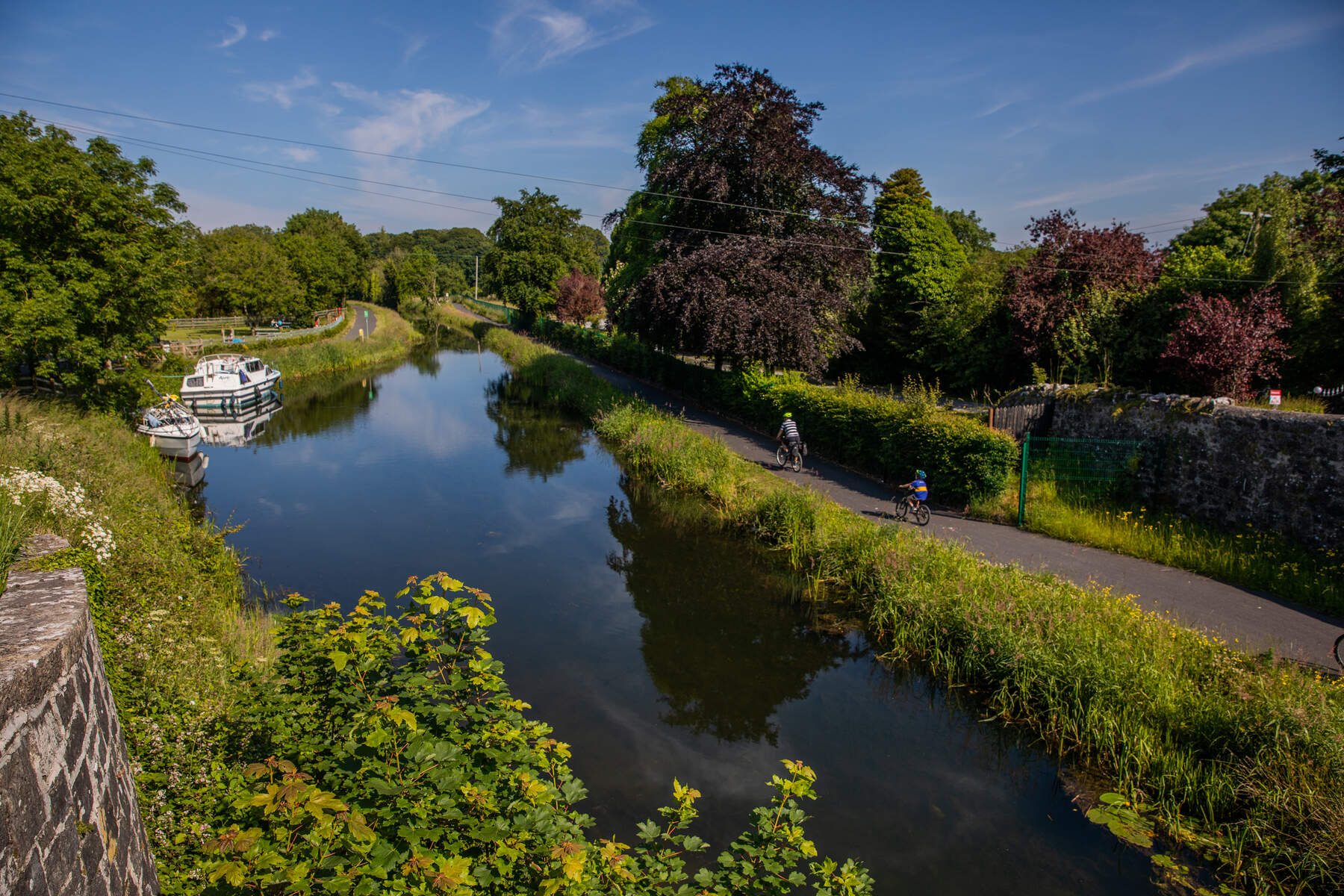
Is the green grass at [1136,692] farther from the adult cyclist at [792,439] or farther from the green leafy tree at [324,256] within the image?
the green leafy tree at [324,256]

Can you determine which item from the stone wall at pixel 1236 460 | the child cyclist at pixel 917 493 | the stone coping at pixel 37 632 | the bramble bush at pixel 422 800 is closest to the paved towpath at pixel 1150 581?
the child cyclist at pixel 917 493

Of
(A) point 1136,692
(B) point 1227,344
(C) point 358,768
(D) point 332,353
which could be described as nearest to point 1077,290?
(B) point 1227,344

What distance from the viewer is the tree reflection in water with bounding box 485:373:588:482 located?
18578 millimetres

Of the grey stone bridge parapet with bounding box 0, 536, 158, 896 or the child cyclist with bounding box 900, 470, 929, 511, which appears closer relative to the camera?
the grey stone bridge parapet with bounding box 0, 536, 158, 896

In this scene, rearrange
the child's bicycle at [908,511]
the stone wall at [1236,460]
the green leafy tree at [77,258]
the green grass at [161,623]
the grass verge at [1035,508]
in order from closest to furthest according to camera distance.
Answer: the green grass at [161,623] < the grass verge at [1035,508] < the stone wall at [1236,460] < the child's bicycle at [908,511] < the green leafy tree at [77,258]

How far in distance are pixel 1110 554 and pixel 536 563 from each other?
894 cm

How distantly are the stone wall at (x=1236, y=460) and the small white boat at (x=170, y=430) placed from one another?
19169 millimetres

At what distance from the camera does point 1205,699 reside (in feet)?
19.5

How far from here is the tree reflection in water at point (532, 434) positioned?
61.0 ft

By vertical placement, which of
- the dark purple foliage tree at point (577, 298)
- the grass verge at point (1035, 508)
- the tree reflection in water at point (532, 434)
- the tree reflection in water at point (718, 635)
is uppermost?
the dark purple foliage tree at point (577, 298)

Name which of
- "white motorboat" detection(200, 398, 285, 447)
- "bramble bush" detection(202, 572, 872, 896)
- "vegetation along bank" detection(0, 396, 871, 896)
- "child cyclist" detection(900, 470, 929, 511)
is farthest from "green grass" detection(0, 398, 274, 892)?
"child cyclist" detection(900, 470, 929, 511)

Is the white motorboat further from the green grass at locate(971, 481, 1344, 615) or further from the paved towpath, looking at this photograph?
the green grass at locate(971, 481, 1344, 615)

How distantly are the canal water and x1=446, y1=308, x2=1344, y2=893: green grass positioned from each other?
471 mm

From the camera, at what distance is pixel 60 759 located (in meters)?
2.56
